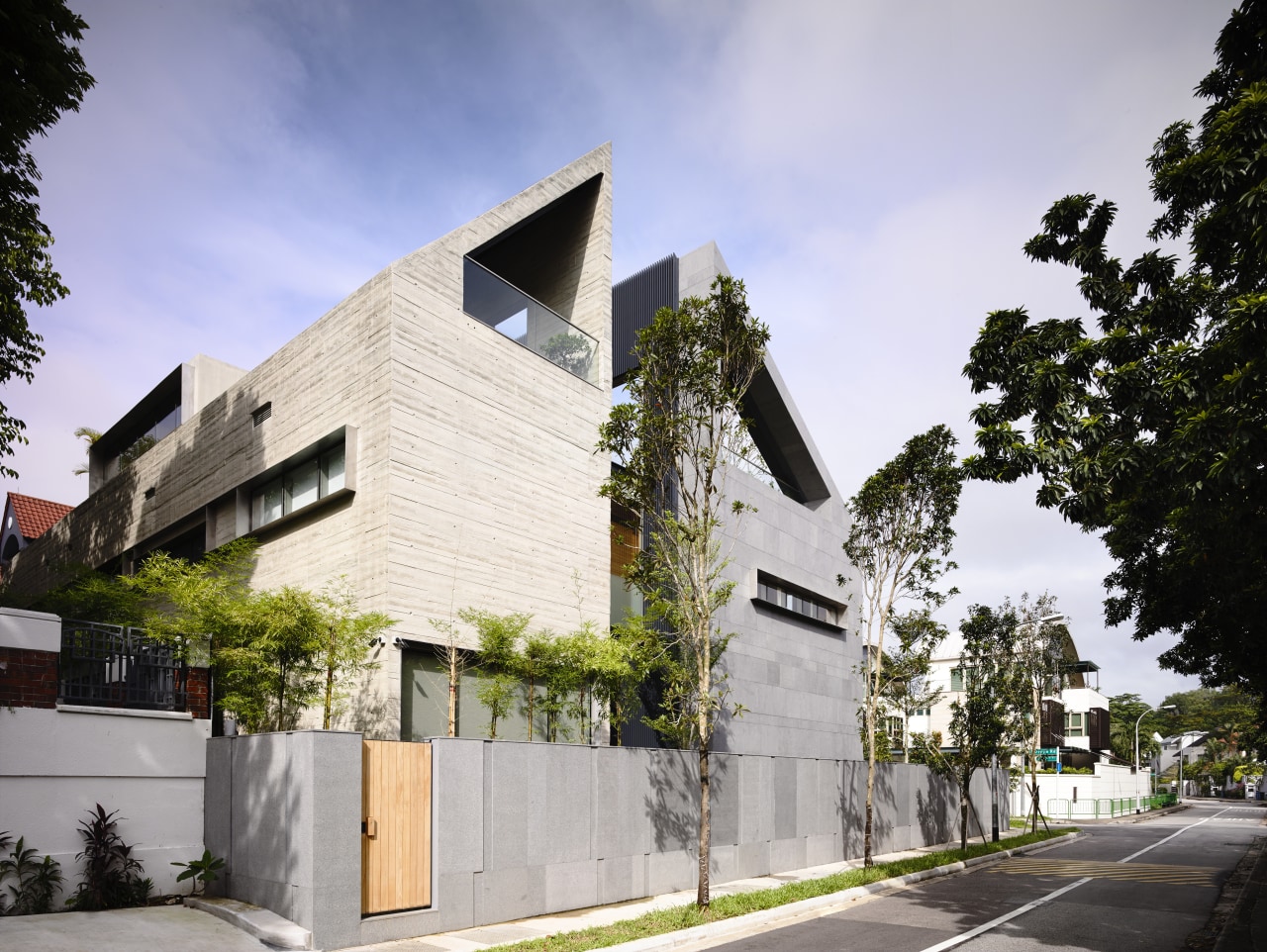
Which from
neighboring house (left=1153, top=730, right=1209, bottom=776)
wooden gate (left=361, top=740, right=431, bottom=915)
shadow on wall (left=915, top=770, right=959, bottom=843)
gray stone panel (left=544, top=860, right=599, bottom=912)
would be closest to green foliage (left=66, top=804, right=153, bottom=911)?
wooden gate (left=361, top=740, right=431, bottom=915)

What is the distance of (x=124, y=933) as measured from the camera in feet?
37.0

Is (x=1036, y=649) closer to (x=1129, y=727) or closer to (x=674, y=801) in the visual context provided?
(x=674, y=801)

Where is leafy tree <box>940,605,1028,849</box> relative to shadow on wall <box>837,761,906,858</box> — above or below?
above

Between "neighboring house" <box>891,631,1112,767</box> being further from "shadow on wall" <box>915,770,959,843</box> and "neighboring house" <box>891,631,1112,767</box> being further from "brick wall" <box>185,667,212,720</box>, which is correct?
"brick wall" <box>185,667,212,720</box>

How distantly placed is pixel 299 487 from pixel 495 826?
976 cm

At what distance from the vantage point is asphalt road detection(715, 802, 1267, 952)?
43.9ft

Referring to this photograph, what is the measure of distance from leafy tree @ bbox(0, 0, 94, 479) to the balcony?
26.0 ft

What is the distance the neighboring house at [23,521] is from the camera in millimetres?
42500

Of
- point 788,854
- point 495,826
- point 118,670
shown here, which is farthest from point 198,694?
point 788,854

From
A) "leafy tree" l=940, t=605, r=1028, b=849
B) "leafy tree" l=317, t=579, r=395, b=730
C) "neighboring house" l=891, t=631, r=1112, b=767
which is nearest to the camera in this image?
"leafy tree" l=317, t=579, r=395, b=730

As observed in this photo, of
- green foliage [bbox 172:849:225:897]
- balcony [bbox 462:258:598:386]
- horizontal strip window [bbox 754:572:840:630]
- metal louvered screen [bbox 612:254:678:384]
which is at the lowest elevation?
green foliage [bbox 172:849:225:897]

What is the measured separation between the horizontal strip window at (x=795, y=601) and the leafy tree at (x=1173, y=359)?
1421 centimetres

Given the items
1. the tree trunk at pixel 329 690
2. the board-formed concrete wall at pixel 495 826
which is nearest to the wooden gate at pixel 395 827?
the board-formed concrete wall at pixel 495 826

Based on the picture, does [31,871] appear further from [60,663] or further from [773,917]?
[773,917]
